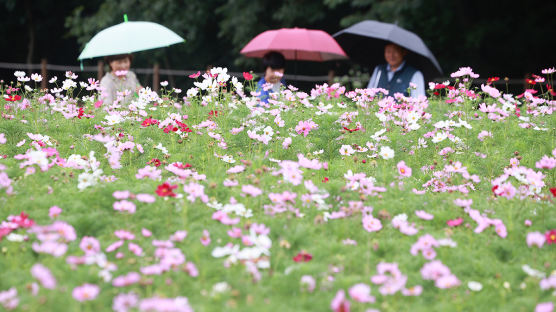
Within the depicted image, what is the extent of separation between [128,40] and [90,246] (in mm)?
3702

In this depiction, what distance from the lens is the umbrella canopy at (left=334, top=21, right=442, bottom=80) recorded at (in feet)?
20.7

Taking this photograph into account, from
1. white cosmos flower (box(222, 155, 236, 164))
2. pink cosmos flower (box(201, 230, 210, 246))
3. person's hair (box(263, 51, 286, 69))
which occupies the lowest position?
pink cosmos flower (box(201, 230, 210, 246))

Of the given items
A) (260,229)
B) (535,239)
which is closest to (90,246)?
(260,229)

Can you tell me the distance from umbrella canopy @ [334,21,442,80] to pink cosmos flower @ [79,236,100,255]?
4.45 metres

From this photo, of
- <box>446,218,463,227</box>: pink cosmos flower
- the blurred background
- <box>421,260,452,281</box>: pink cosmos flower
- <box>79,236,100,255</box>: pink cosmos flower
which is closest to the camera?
<box>421,260,452,281</box>: pink cosmos flower

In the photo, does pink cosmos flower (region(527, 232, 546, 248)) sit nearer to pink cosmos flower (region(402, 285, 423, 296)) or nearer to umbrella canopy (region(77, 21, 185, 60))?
pink cosmos flower (region(402, 285, 423, 296))

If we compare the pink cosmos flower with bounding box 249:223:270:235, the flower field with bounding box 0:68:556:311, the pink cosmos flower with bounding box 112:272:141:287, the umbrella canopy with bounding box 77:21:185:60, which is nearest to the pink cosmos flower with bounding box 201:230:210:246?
the flower field with bounding box 0:68:556:311

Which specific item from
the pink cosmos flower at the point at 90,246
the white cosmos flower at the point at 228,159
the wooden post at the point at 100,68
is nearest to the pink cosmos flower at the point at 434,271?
the pink cosmos flower at the point at 90,246

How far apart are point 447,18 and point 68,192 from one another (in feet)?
37.4

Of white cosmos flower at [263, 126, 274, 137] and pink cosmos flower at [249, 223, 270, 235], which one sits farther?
white cosmos flower at [263, 126, 274, 137]

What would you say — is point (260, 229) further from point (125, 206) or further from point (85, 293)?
point (85, 293)

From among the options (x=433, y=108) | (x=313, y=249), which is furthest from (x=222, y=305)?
(x=433, y=108)

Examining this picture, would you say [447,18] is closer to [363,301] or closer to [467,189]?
[467,189]

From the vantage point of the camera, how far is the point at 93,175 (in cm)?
318
